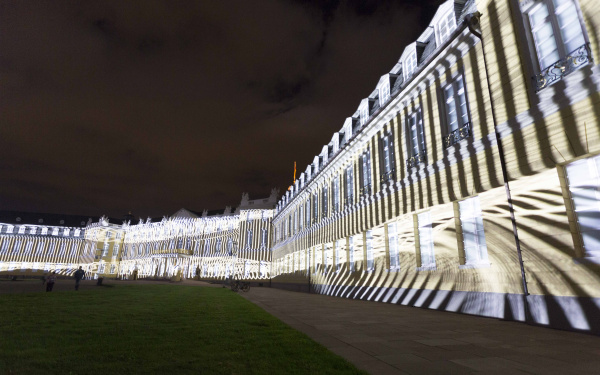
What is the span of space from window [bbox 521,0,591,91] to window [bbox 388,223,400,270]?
907 cm

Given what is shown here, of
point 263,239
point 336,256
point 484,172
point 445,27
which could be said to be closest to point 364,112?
point 445,27

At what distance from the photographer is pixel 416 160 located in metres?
14.7

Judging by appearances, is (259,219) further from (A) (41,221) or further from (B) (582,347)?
(A) (41,221)

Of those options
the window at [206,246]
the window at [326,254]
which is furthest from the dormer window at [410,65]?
the window at [206,246]

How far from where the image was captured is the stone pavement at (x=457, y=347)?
4.46m

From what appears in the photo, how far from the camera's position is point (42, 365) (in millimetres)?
4094

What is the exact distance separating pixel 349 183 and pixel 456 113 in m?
10.8

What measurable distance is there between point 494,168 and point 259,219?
169ft

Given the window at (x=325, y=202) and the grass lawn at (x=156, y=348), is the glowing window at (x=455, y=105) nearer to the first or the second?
the grass lawn at (x=156, y=348)

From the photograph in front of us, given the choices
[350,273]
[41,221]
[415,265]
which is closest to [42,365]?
[415,265]

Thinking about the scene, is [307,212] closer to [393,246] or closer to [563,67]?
[393,246]

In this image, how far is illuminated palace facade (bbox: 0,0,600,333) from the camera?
800 centimetres

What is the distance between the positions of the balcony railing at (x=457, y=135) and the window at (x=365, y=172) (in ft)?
22.3

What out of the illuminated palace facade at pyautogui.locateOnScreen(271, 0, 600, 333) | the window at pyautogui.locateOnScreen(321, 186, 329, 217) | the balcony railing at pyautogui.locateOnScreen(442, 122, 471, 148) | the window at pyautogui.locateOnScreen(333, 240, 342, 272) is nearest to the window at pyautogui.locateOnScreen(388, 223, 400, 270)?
the illuminated palace facade at pyautogui.locateOnScreen(271, 0, 600, 333)
